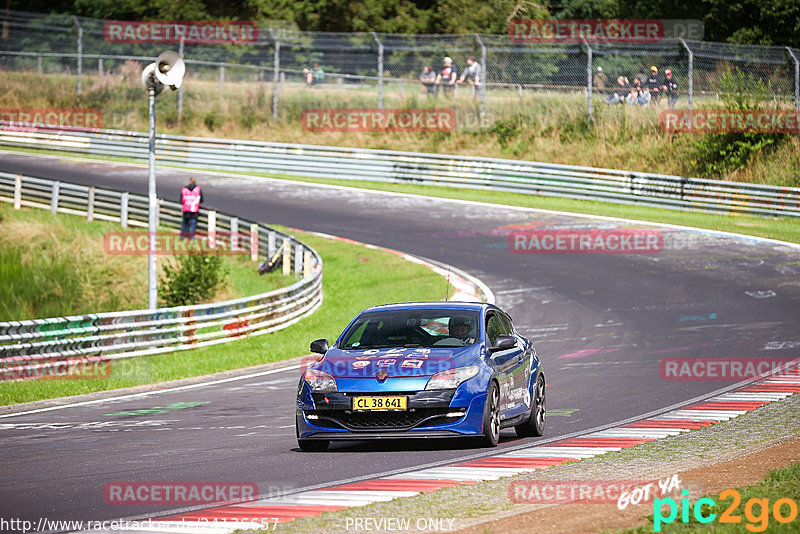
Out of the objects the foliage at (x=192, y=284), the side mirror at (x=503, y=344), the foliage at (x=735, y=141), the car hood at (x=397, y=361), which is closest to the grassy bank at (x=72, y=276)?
the foliage at (x=192, y=284)

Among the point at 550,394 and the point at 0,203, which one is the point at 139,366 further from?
the point at 0,203

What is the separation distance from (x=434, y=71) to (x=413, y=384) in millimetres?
32586

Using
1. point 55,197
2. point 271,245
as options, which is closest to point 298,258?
point 271,245

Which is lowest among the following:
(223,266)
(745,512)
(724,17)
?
(223,266)

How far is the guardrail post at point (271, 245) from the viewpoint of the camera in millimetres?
28495

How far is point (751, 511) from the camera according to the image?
22.9ft

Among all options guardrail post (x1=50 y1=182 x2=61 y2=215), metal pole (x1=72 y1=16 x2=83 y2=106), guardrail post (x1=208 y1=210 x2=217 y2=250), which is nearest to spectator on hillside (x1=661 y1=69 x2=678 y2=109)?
guardrail post (x1=208 y1=210 x2=217 y2=250)

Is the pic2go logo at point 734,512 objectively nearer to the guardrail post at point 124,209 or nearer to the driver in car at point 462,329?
the driver in car at point 462,329

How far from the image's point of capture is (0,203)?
3597 cm

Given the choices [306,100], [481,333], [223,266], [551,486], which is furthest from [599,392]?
[306,100]

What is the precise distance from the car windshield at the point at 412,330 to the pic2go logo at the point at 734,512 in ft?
12.4

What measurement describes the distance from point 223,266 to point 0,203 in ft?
36.3

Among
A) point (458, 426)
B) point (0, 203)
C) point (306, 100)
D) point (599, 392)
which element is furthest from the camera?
point (306, 100)

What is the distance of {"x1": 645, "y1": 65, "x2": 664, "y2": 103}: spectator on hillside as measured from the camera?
1406 inches
